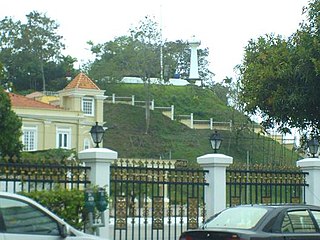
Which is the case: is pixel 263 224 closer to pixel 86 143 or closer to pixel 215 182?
pixel 215 182

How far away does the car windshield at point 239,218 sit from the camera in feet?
41.1

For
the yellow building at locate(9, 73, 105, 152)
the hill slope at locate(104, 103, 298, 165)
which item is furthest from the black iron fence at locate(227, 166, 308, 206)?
the hill slope at locate(104, 103, 298, 165)

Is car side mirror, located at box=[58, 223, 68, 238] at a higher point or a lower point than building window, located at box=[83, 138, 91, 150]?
lower

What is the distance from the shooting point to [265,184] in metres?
18.0

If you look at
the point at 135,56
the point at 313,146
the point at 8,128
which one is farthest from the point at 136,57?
the point at 313,146

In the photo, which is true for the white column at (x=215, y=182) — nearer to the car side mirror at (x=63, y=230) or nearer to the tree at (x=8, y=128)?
the car side mirror at (x=63, y=230)

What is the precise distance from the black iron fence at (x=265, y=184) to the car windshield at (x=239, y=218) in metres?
3.98

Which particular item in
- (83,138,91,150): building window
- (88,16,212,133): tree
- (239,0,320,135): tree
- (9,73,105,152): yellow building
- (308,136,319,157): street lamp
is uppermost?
(88,16,212,133): tree

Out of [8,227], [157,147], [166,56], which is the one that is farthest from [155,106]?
[8,227]

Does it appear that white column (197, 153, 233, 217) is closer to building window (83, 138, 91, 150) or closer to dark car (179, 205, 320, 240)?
dark car (179, 205, 320, 240)

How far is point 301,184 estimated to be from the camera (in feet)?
60.6

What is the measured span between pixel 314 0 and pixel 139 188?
19.8ft

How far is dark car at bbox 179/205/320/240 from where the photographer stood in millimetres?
12156

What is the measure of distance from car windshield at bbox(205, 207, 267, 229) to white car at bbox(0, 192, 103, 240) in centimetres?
280
